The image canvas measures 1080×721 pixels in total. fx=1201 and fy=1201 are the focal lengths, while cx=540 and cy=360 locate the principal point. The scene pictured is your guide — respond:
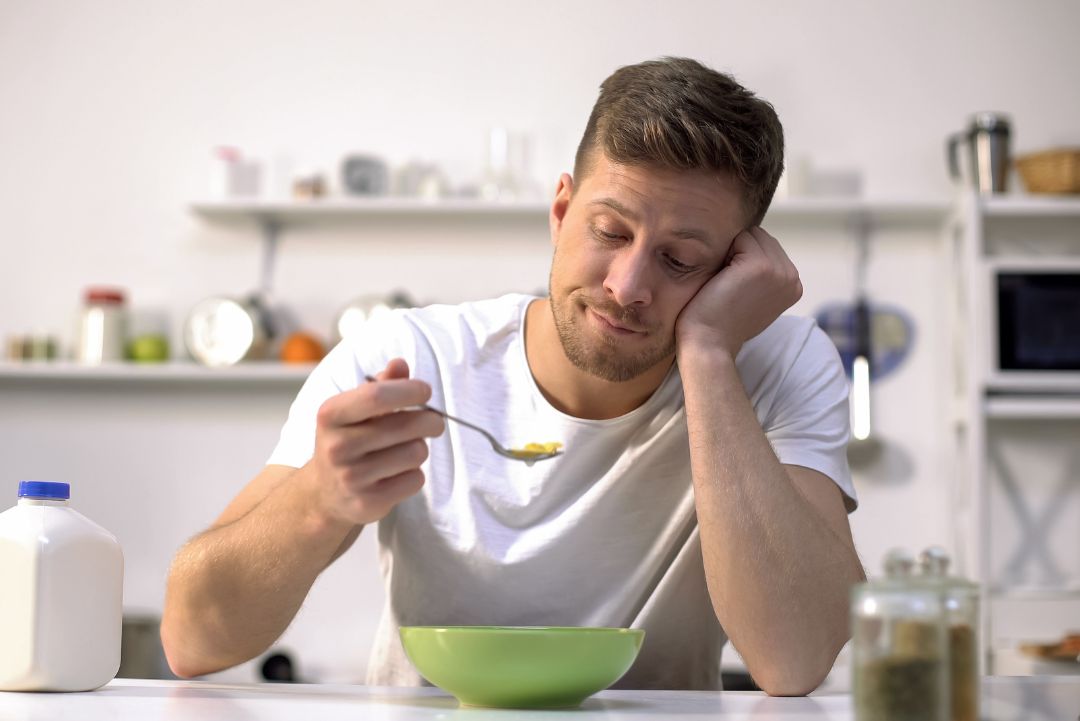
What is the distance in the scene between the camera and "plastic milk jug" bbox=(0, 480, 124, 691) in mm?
983

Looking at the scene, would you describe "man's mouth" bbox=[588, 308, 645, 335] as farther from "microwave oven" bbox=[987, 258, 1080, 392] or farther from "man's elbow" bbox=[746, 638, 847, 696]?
"microwave oven" bbox=[987, 258, 1080, 392]

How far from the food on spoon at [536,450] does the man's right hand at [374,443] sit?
14.2 inches

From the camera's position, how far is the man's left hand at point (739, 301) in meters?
1.40

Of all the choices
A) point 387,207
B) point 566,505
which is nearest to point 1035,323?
point 387,207

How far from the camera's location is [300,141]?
11.3ft

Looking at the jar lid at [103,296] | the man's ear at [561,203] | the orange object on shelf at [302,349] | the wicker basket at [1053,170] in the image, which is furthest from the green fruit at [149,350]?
the wicker basket at [1053,170]

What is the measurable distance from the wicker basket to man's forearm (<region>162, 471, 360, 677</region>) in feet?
8.22

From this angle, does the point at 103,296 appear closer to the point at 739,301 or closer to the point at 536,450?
the point at 536,450

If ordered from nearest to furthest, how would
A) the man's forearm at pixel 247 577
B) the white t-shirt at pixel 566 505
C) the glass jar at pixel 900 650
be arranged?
1. the glass jar at pixel 900 650
2. the man's forearm at pixel 247 577
3. the white t-shirt at pixel 566 505

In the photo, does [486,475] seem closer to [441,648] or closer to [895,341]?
[441,648]

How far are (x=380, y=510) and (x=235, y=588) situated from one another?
25 cm

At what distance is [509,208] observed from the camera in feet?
10.5

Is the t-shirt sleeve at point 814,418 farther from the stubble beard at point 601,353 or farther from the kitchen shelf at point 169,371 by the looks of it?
the kitchen shelf at point 169,371

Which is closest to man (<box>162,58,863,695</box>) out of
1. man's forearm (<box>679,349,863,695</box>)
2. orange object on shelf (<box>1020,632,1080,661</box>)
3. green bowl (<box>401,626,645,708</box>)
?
man's forearm (<box>679,349,863,695</box>)
